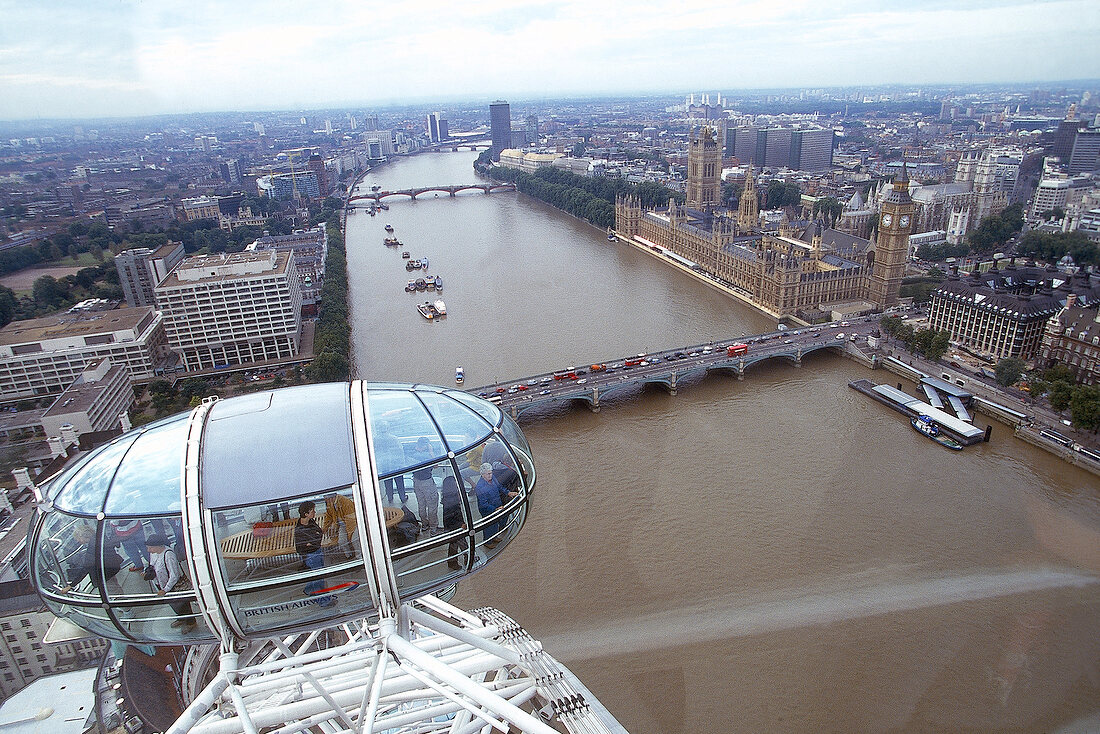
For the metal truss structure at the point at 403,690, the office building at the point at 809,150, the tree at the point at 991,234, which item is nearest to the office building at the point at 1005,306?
the tree at the point at 991,234

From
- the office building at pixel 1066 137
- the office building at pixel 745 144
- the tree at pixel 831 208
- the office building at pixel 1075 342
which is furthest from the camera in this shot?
the office building at pixel 745 144

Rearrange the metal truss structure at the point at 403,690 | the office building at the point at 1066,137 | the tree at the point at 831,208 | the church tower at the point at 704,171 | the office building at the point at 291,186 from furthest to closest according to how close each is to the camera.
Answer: the office building at the point at 291,186, the office building at the point at 1066,137, the church tower at the point at 704,171, the tree at the point at 831,208, the metal truss structure at the point at 403,690

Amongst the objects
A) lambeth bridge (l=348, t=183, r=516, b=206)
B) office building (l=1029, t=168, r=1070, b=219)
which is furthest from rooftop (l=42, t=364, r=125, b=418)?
office building (l=1029, t=168, r=1070, b=219)

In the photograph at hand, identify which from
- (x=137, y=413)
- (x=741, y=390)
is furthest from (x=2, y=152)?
(x=741, y=390)

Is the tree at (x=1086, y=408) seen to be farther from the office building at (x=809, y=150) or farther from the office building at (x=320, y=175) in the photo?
the office building at (x=320, y=175)

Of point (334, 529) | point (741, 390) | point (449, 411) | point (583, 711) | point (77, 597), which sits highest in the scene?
point (449, 411)

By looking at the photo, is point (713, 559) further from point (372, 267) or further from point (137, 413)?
point (372, 267)

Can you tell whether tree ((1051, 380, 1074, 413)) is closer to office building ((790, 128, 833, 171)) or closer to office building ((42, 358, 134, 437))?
office building ((42, 358, 134, 437))
